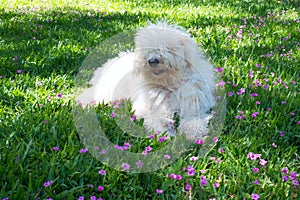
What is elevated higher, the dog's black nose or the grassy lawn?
the dog's black nose

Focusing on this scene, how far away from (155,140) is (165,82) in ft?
2.34

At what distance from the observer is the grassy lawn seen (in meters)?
2.28

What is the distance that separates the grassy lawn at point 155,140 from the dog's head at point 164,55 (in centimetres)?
53

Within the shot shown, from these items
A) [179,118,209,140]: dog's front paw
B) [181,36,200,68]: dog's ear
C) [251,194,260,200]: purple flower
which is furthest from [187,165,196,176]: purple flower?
[181,36,200,68]: dog's ear

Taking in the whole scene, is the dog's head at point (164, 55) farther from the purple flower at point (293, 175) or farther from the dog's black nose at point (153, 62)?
the purple flower at point (293, 175)

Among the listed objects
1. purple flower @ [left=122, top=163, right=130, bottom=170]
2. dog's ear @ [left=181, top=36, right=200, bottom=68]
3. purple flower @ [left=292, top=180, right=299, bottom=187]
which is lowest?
purple flower @ [left=122, top=163, right=130, bottom=170]

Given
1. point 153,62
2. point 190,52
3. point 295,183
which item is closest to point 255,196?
point 295,183

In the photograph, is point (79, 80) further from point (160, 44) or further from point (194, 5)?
point (194, 5)

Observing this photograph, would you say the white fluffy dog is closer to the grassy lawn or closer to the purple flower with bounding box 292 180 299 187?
the grassy lawn

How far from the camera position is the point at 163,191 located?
228 cm

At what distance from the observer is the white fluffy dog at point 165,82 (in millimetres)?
3164

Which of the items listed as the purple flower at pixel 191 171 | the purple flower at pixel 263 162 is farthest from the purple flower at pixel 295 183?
the purple flower at pixel 191 171

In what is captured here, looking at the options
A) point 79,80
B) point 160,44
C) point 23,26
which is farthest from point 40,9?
point 160,44

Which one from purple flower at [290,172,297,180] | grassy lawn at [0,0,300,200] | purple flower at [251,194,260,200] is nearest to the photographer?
purple flower at [251,194,260,200]
